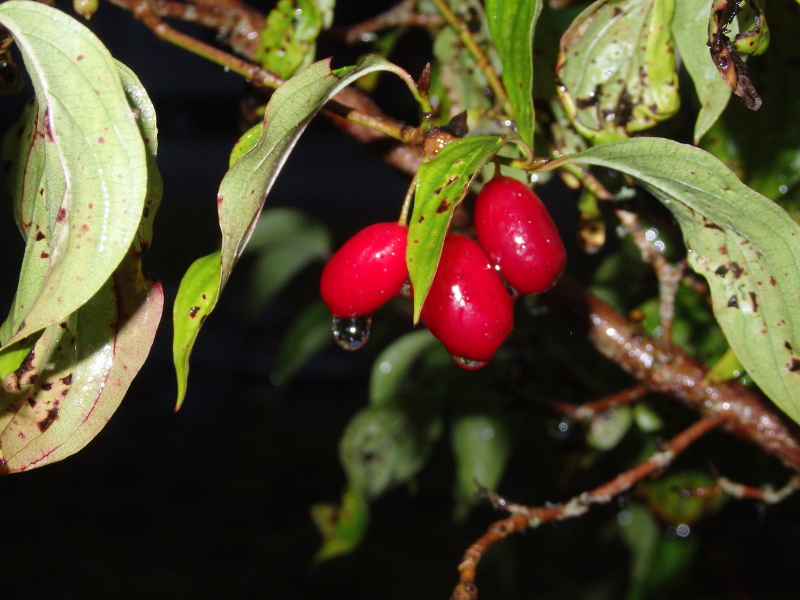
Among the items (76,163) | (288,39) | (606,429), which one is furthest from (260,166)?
(606,429)

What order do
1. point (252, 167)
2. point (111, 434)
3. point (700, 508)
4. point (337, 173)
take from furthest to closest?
point (337, 173), point (111, 434), point (700, 508), point (252, 167)

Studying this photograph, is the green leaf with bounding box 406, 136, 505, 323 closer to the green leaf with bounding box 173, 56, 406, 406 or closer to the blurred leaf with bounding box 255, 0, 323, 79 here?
the green leaf with bounding box 173, 56, 406, 406

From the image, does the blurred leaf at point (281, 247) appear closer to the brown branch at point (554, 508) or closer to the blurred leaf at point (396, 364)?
the blurred leaf at point (396, 364)

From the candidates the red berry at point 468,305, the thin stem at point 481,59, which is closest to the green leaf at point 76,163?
the red berry at point 468,305

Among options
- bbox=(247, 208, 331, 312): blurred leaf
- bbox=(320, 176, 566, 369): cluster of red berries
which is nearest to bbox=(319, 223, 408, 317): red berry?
bbox=(320, 176, 566, 369): cluster of red berries

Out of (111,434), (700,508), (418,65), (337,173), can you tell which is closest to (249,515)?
(111,434)

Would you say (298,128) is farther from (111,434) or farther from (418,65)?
(111,434)

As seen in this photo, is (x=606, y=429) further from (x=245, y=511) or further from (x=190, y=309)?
(x=245, y=511)
